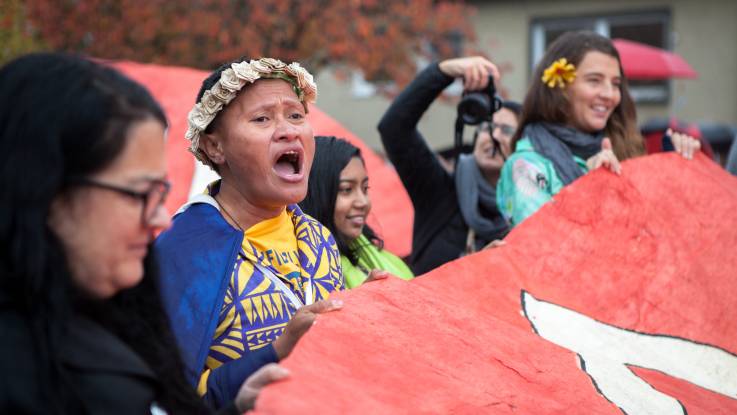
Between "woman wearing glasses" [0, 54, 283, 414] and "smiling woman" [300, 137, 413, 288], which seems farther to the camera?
"smiling woman" [300, 137, 413, 288]

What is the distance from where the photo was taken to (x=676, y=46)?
49.5ft

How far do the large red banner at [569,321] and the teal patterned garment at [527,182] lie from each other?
0.21 metres

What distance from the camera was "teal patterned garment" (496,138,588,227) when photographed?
3684mm

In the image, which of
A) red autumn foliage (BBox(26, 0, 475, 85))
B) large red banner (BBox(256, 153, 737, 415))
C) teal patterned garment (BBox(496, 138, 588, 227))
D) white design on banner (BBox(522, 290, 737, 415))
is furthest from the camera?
red autumn foliage (BBox(26, 0, 475, 85))

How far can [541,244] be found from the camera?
3334 millimetres

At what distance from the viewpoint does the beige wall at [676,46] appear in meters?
15.0

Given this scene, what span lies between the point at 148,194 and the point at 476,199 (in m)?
2.80

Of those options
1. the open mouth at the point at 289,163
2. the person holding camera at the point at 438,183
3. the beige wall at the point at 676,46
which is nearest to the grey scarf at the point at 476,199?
the person holding camera at the point at 438,183

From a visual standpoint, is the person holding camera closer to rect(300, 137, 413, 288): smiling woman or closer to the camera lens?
the camera lens

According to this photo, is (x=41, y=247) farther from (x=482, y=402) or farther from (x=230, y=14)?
(x=230, y=14)

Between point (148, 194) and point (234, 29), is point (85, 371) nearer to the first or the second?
point (148, 194)

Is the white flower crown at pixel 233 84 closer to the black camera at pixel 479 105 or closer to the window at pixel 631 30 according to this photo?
the black camera at pixel 479 105

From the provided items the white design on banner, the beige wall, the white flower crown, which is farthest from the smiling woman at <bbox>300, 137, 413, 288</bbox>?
the beige wall

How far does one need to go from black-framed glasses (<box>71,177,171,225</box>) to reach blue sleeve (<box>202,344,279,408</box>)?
2.09 feet
